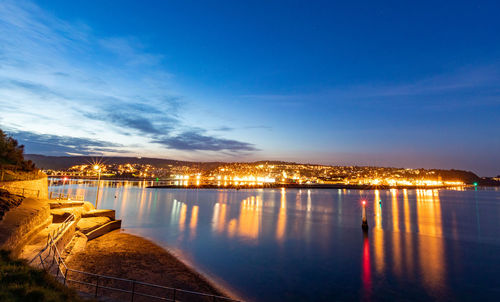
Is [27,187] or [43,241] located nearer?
[43,241]

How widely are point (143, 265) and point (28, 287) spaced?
11.4 m

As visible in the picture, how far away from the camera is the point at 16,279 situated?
29.8 ft

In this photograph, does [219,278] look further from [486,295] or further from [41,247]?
[486,295]

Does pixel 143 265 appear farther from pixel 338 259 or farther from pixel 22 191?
pixel 22 191

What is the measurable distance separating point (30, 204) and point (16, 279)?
18.6m

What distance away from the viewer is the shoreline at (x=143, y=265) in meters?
16.6

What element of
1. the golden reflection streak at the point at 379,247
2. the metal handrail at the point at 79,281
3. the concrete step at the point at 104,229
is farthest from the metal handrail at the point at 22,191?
the golden reflection streak at the point at 379,247

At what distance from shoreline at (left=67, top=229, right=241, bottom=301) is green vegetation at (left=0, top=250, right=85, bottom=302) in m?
6.13

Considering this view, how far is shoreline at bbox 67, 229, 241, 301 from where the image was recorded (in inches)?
653

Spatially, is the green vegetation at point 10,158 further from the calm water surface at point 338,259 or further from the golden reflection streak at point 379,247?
the golden reflection streak at point 379,247

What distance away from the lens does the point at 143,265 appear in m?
19.2

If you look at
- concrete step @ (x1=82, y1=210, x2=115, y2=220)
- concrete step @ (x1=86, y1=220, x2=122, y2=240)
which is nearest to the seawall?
concrete step @ (x1=82, y1=210, x2=115, y2=220)

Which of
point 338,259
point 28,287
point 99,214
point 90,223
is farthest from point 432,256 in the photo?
point 99,214

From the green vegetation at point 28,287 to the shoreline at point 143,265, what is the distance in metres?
6.13
